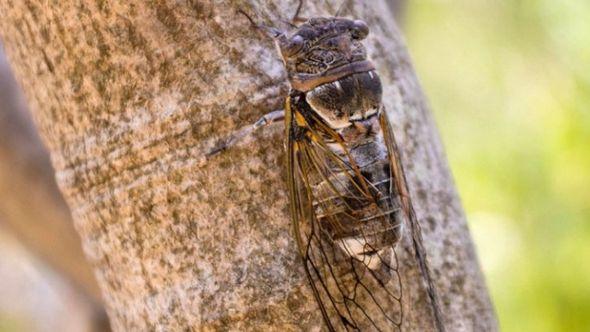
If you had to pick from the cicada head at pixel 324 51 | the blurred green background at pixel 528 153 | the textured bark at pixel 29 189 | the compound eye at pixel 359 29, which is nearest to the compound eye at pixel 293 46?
the cicada head at pixel 324 51

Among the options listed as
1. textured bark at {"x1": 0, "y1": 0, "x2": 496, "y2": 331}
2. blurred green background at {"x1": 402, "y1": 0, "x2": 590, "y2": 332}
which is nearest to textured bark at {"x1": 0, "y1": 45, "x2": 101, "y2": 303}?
textured bark at {"x1": 0, "y1": 0, "x2": 496, "y2": 331}

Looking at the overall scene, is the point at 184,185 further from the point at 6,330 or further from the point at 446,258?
the point at 6,330

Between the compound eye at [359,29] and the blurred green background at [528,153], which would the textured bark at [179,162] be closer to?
the compound eye at [359,29]

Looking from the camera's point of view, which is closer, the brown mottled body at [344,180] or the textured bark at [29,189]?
the brown mottled body at [344,180]

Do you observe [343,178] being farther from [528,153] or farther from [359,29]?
[528,153]

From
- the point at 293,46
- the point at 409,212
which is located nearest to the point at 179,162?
the point at 293,46

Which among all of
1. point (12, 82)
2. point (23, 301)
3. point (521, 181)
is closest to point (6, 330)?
point (23, 301)

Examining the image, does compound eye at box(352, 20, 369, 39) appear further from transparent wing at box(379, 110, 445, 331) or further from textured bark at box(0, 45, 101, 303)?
textured bark at box(0, 45, 101, 303)
